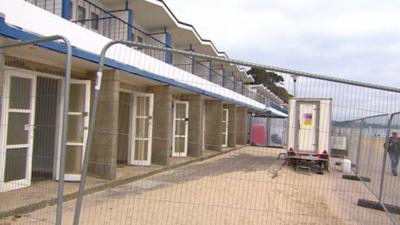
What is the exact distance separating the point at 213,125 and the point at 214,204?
503 inches

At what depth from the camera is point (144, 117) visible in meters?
12.3

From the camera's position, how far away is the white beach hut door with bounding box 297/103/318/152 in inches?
568

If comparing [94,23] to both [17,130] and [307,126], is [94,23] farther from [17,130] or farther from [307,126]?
[307,126]

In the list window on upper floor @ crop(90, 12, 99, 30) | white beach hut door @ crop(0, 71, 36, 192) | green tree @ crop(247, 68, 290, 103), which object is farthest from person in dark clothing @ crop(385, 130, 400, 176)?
window on upper floor @ crop(90, 12, 99, 30)

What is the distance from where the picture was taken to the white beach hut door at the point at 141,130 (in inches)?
475

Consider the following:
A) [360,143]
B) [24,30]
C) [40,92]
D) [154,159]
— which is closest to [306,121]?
[360,143]

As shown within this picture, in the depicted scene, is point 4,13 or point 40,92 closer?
point 4,13

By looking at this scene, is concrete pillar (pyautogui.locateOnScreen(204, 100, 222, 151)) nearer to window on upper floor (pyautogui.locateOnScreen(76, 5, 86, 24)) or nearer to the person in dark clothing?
window on upper floor (pyautogui.locateOnScreen(76, 5, 86, 24))

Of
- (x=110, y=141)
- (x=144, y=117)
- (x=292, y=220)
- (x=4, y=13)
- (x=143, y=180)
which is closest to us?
(x=4, y=13)

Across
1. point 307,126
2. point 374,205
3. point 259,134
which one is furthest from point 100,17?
point 259,134

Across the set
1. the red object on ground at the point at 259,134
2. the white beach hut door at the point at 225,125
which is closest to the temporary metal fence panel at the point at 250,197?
the white beach hut door at the point at 225,125

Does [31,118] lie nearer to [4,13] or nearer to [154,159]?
[4,13]

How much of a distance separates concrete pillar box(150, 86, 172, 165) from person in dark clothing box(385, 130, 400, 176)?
23.2ft

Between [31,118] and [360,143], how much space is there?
10528mm
